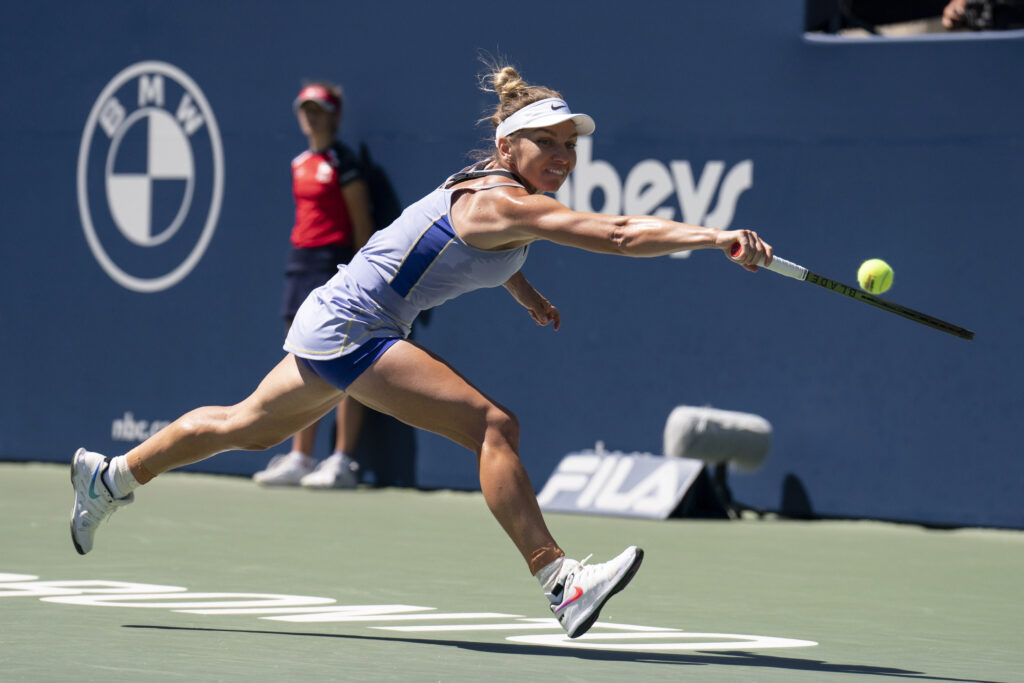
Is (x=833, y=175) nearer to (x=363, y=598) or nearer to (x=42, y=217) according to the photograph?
(x=363, y=598)

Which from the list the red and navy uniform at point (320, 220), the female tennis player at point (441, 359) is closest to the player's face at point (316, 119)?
the red and navy uniform at point (320, 220)

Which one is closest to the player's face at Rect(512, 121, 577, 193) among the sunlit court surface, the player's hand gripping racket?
the player's hand gripping racket

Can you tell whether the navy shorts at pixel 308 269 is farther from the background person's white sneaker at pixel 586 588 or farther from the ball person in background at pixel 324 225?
the background person's white sneaker at pixel 586 588

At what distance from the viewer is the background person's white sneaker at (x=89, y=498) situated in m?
6.12

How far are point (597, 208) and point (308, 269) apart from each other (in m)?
1.71

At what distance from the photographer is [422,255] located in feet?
18.5

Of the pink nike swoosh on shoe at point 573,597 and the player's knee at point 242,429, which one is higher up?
the player's knee at point 242,429

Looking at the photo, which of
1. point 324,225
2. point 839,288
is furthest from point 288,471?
point 839,288

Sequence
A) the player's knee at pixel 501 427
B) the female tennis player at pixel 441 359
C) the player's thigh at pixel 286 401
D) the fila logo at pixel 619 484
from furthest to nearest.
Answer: the fila logo at pixel 619 484 < the player's thigh at pixel 286 401 < the player's knee at pixel 501 427 < the female tennis player at pixel 441 359

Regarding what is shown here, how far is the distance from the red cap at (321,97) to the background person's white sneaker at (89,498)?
14.5 ft

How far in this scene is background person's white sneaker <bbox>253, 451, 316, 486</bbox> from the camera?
1050cm

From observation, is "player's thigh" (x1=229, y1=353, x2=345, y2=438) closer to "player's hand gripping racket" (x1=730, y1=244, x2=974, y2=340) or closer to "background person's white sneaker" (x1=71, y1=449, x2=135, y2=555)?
"background person's white sneaker" (x1=71, y1=449, x2=135, y2=555)

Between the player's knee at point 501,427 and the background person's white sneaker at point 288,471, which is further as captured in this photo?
the background person's white sneaker at point 288,471

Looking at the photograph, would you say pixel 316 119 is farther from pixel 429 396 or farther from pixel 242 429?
pixel 429 396
